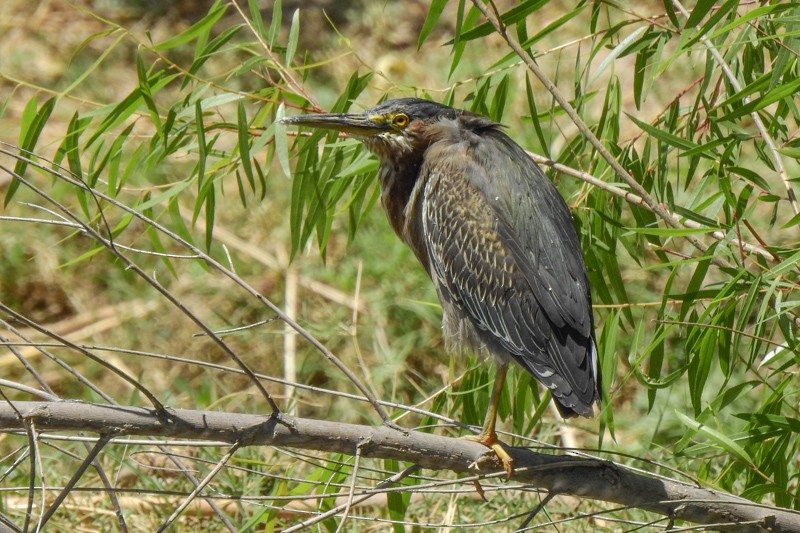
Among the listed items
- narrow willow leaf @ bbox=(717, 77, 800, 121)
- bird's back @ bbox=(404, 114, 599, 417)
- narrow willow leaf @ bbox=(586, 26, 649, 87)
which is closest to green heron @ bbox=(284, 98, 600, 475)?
bird's back @ bbox=(404, 114, 599, 417)

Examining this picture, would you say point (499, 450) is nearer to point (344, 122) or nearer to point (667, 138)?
point (667, 138)

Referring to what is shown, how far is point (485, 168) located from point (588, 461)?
34.0 inches

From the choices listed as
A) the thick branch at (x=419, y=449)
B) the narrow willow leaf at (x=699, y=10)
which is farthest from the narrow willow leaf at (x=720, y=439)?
the narrow willow leaf at (x=699, y=10)

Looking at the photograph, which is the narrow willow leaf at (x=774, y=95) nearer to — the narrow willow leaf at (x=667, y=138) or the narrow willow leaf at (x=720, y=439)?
the narrow willow leaf at (x=667, y=138)

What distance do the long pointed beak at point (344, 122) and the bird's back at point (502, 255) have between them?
16 centimetres

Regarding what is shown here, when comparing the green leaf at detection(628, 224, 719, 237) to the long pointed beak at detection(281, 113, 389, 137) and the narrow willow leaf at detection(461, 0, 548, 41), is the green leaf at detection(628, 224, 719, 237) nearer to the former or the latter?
the narrow willow leaf at detection(461, 0, 548, 41)

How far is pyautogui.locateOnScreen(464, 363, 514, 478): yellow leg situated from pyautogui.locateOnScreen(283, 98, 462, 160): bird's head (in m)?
0.64

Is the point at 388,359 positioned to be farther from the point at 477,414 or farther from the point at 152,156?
the point at 152,156

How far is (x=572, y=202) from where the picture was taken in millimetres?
2939

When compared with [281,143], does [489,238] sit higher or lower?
lower

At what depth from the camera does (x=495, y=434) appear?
7.45 ft

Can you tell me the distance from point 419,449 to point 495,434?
1.56ft

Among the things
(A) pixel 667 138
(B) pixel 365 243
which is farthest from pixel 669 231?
(B) pixel 365 243

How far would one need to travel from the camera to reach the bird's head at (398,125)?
2646 mm
